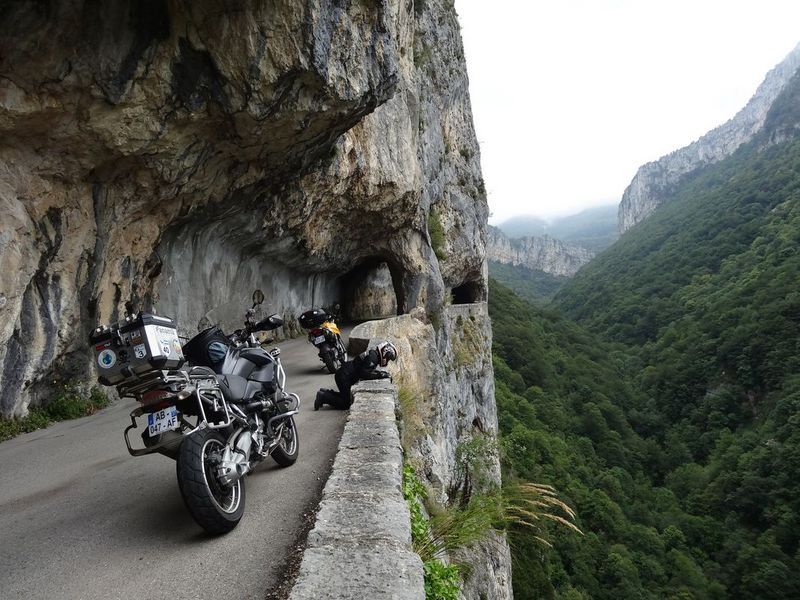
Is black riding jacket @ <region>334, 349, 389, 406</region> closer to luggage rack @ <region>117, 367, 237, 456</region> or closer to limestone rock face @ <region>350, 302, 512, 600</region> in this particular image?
limestone rock face @ <region>350, 302, 512, 600</region>

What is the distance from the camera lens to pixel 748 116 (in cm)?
15712

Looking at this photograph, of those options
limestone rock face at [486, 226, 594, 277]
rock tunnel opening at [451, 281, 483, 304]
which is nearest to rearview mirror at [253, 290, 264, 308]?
rock tunnel opening at [451, 281, 483, 304]

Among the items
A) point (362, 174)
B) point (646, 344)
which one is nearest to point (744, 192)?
point (646, 344)

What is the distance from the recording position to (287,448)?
4.30m

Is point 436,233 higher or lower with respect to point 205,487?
higher

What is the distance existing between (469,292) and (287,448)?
23531mm

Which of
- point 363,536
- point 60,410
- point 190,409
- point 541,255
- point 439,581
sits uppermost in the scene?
point 541,255

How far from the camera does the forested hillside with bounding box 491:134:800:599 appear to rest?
3083 cm

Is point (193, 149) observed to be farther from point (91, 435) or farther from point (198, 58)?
point (91, 435)

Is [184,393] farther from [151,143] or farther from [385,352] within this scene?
[151,143]

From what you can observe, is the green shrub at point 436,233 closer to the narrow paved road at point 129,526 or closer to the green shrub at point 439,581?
the narrow paved road at point 129,526

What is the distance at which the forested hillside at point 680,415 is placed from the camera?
30.8 meters

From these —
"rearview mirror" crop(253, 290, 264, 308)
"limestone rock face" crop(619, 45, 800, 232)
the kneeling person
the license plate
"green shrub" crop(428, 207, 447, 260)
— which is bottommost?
the kneeling person

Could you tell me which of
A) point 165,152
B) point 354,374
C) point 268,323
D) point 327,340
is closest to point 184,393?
point 268,323
